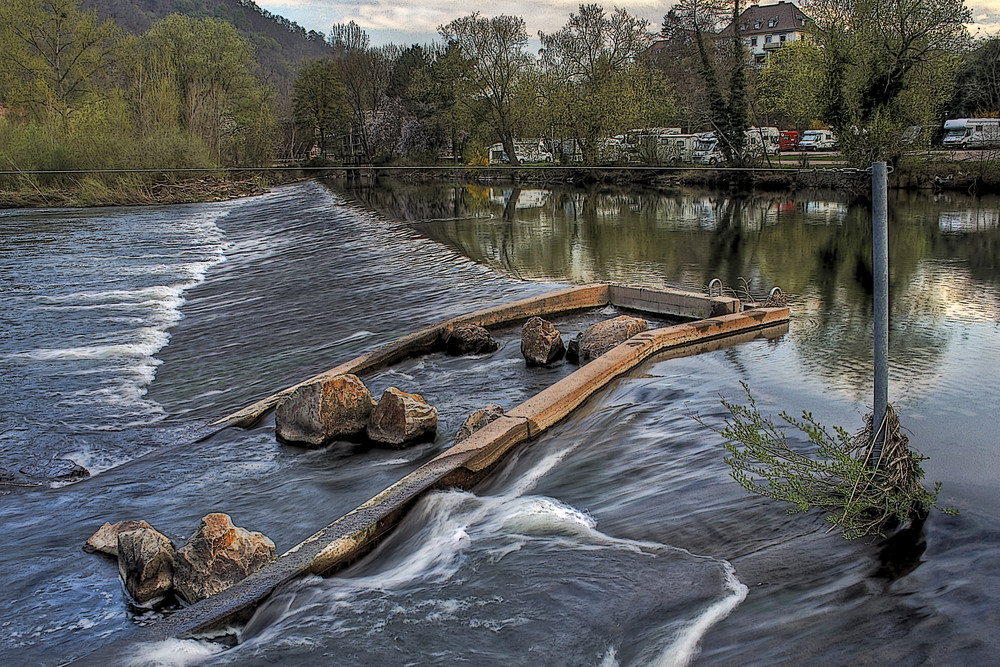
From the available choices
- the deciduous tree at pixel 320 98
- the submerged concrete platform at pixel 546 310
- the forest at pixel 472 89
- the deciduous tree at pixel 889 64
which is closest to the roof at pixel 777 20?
the forest at pixel 472 89

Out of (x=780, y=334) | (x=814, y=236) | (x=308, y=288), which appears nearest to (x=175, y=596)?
(x=780, y=334)

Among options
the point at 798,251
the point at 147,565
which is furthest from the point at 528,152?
the point at 147,565

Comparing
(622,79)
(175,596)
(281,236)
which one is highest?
(622,79)

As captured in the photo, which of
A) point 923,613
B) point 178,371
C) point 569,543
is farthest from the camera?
point 178,371

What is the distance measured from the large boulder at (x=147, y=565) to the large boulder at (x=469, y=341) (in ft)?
22.2

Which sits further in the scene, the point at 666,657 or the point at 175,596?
the point at 175,596

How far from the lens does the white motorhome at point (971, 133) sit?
1900 inches

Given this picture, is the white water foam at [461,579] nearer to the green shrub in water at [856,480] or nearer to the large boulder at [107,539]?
the green shrub in water at [856,480]

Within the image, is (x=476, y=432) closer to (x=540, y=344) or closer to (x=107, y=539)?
(x=107, y=539)

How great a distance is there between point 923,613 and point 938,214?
104 ft

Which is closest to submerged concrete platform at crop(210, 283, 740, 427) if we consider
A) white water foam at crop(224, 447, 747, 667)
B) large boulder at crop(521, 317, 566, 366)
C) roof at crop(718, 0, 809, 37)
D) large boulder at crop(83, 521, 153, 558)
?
large boulder at crop(521, 317, 566, 366)

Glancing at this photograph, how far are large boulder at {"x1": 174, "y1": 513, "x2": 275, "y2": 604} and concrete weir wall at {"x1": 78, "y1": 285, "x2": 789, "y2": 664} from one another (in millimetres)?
240

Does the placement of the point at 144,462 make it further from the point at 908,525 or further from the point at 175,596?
the point at 908,525

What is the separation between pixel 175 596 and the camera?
19.1 ft
